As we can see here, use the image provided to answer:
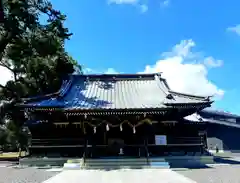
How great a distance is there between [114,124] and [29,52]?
10.3 m

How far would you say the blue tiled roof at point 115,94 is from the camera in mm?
16875

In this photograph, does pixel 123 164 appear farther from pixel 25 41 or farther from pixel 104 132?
pixel 25 41

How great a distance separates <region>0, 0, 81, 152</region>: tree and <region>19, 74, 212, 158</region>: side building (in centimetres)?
446

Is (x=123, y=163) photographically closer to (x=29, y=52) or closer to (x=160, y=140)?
(x=160, y=140)

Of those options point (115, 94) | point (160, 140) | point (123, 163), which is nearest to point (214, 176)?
point (123, 163)

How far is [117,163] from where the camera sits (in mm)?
15953

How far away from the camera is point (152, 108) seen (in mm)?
15867

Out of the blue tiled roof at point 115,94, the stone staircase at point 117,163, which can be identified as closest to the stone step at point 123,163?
the stone staircase at point 117,163

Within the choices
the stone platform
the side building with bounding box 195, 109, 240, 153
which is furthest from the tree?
the side building with bounding box 195, 109, 240, 153

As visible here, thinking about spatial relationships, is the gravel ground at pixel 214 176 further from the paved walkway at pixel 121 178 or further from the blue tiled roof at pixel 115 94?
the blue tiled roof at pixel 115 94

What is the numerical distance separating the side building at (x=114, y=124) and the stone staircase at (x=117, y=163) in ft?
2.55

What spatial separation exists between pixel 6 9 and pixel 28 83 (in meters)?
8.62

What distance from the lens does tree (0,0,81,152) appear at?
1933 cm

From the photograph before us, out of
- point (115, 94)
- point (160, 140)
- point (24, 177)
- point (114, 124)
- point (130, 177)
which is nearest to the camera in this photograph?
point (130, 177)
